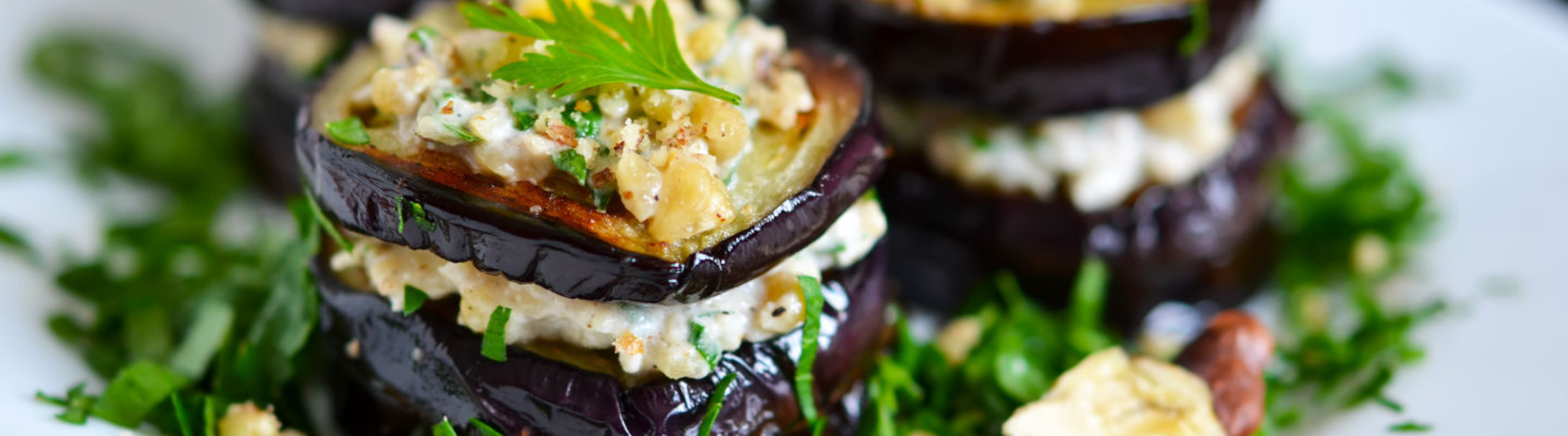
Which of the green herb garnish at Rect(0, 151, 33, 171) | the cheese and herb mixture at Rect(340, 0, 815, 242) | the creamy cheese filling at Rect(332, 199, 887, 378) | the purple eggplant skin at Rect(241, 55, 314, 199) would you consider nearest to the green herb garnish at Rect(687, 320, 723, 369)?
the creamy cheese filling at Rect(332, 199, 887, 378)

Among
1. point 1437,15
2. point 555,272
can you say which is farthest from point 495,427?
point 1437,15

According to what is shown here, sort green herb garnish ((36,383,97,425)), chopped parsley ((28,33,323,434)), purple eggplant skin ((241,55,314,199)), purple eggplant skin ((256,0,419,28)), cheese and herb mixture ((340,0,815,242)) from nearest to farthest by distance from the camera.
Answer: cheese and herb mixture ((340,0,815,242))
green herb garnish ((36,383,97,425))
chopped parsley ((28,33,323,434))
purple eggplant skin ((256,0,419,28))
purple eggplant skin ((241,55,314,199))

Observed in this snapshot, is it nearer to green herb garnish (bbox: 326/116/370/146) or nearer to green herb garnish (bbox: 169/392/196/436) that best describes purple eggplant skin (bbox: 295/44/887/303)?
green herb garnish (bbox: 326/116/370/146)

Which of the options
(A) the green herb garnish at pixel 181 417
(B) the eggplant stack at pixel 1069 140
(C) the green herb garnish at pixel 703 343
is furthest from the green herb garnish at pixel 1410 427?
(A) the green herb garnish at pixel 181 417

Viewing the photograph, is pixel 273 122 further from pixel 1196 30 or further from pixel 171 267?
pixel 1196 30

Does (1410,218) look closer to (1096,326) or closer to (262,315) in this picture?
(1096,326)

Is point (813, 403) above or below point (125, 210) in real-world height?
above

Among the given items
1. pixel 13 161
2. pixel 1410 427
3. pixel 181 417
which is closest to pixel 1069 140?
pixel 1410 427
